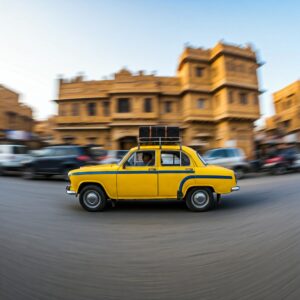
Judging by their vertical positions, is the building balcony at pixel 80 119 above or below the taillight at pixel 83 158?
above

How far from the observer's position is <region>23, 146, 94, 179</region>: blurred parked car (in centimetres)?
1205

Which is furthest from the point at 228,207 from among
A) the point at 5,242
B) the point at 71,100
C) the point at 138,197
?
the point at 71,100

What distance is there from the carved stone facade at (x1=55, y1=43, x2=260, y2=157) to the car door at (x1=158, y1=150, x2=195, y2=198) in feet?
62.3

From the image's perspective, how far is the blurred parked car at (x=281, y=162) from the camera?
15.6 metres

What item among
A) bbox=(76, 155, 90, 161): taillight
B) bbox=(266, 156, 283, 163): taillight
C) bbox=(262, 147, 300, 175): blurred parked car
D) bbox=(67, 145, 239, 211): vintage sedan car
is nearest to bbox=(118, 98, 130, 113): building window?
bbox=(76, 155, 90, 161): taillight

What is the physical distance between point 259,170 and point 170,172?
12.6 meters

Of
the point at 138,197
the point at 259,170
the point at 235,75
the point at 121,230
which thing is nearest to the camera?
the point at 121,230

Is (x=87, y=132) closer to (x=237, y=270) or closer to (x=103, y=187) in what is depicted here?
(x=103, y=187)

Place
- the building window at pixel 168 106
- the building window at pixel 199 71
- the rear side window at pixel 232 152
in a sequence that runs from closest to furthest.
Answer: the rear side window at pixel 232 152 < the building window at pixel 199 71 < the building window at pixel 168 106

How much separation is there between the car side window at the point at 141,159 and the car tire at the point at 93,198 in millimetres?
1003

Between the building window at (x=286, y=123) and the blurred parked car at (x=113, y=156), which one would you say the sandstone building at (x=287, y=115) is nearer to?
the building window at (x=286, y=123)

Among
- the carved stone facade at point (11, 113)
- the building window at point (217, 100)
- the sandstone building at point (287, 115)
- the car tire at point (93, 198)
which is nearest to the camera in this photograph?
the car tire at point (93, 198)

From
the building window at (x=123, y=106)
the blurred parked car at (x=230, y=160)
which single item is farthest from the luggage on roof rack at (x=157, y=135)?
the building window at (x=123, y=106)

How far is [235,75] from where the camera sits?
81.1 feet
